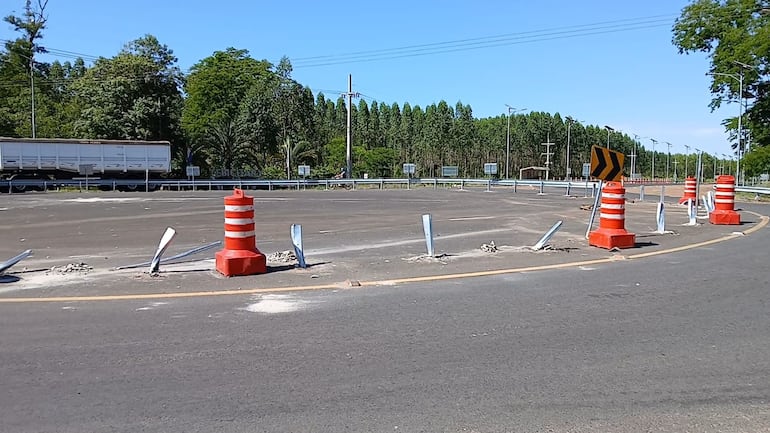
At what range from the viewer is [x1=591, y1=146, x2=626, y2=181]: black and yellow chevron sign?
1276 centimetres

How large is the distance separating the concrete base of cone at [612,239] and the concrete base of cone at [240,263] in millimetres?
6959

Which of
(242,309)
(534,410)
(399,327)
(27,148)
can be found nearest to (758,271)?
(399,327)

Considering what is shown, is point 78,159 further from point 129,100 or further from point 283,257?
point 283,257

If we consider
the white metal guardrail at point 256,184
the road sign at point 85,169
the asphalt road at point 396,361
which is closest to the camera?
the asphalt road at point 396,361

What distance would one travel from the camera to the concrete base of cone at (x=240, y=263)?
29.6 ft

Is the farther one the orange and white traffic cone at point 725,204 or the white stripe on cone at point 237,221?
the orange and white traffic cone at point 725,204

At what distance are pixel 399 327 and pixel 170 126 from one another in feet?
206

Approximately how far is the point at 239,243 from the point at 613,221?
761cm

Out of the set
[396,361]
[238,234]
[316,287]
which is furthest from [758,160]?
[396,361]

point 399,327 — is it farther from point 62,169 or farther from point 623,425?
point 62,169

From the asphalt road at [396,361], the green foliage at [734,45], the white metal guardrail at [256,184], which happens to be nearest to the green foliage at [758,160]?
the green foliage at [734,45]

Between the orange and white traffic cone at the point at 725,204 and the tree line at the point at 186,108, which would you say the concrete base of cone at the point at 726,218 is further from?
the tree line at the point at 186,108

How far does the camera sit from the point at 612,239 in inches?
474

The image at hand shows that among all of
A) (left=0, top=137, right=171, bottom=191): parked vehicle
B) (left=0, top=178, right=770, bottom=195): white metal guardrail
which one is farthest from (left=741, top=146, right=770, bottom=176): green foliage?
(left=0, top=137, right=171, bottom=191): parked vehicle
